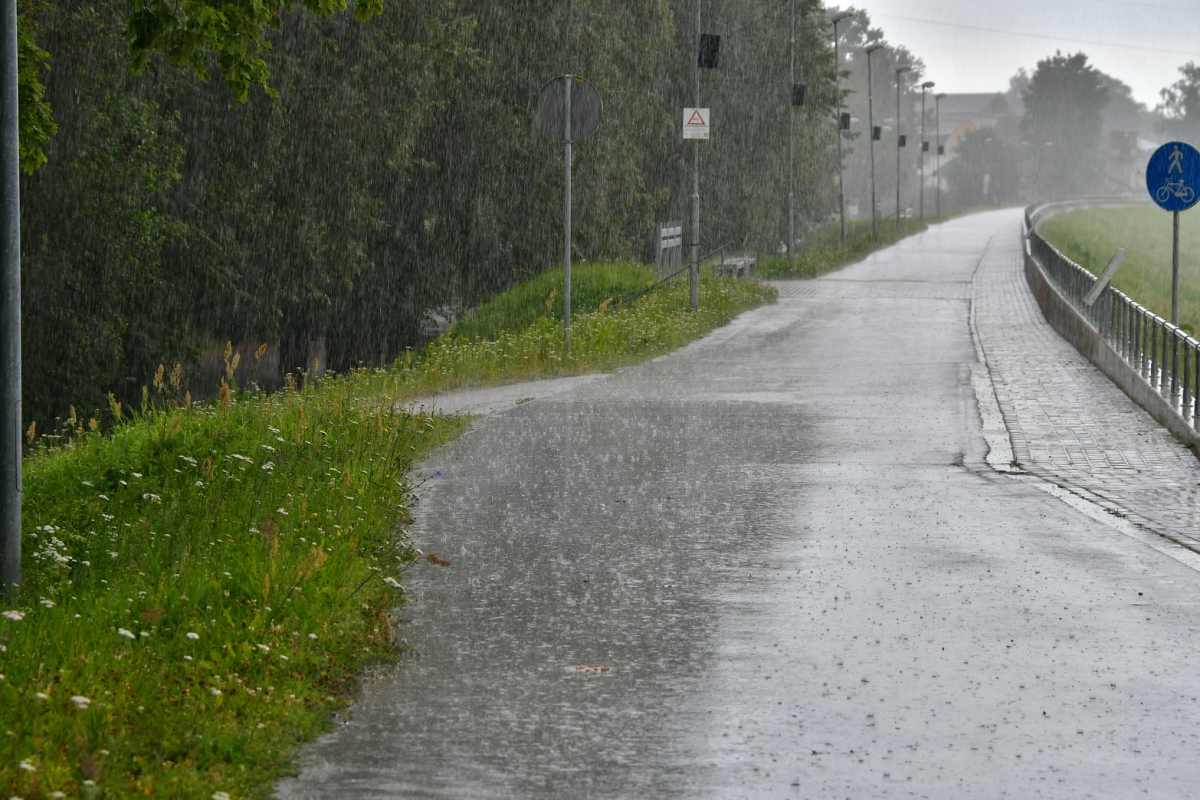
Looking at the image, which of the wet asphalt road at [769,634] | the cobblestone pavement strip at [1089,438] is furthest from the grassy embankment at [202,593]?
the cobblestone pavement strip at [1089,438]

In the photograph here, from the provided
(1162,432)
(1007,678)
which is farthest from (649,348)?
(1007,678)

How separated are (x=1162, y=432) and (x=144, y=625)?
950 cm

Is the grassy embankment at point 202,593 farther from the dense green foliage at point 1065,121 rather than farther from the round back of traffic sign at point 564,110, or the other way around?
the dense green foliage at point 1065,121

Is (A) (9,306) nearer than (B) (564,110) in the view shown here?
Yes

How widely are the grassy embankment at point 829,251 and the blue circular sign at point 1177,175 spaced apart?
21.3 metres

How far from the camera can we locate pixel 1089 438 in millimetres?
12875

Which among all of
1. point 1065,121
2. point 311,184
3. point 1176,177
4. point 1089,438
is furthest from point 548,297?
point 1065,121

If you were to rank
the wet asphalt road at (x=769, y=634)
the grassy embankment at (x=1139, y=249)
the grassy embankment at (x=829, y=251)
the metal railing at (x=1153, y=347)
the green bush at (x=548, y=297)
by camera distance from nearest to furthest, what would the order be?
the wet asphalt road at (x=769, y=634)
the metal railing at (x=1153, y=347)
the green bush at (x=548, y=297)
the grassy embankment at (x=829, y=251)
the grassy embankment at (x=1139, y=249)

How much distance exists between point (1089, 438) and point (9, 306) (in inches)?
355

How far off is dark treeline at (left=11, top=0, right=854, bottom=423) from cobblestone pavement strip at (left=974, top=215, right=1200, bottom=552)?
27.6 ft

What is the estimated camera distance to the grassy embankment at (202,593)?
15.6ft

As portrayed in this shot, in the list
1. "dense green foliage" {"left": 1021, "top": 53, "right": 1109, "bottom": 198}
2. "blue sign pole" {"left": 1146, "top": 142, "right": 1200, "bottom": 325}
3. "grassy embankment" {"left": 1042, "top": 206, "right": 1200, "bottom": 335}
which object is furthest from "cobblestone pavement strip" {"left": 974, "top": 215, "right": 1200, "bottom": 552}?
"dense green foliage" {"left": 1021, "top": 53, "right": 1109, "bottom": 198}

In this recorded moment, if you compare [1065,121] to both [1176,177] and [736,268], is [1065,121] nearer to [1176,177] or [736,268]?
[736,268]

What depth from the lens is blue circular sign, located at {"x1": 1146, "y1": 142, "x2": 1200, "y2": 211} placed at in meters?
18.0
